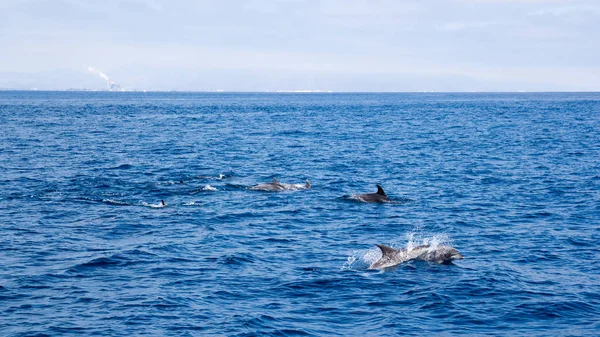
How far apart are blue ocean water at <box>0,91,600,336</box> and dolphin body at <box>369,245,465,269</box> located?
437mm

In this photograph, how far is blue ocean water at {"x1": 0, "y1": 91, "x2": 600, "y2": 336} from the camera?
16.8 metres

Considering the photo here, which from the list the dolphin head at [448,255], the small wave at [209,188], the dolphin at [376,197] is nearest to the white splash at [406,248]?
the dolphin head at [448,255]

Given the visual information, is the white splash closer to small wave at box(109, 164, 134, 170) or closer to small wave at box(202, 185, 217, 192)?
small wave at box(202, 185, 217, 192)

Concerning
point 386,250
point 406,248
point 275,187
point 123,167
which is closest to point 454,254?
point 406,248

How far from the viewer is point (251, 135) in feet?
259

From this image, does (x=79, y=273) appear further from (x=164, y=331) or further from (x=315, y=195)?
(x=315, y=195)

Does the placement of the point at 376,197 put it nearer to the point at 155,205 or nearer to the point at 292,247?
the point at 292,247

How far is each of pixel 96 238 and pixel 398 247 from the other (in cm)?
1033

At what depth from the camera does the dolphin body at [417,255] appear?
70.9 ft

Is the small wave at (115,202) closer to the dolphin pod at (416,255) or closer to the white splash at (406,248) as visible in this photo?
the white splash at (406,248)

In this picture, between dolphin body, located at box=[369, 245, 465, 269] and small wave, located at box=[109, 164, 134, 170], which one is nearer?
dolphin body, located at box=[369, 245, 465, 269]

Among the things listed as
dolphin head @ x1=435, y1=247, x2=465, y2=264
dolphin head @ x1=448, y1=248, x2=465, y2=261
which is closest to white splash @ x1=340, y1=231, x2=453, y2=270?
dolphin head @ x1=435, y1=247, x2=465, y2=264

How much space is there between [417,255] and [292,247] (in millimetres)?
4253

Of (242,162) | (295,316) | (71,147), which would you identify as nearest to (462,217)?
(295,316)
